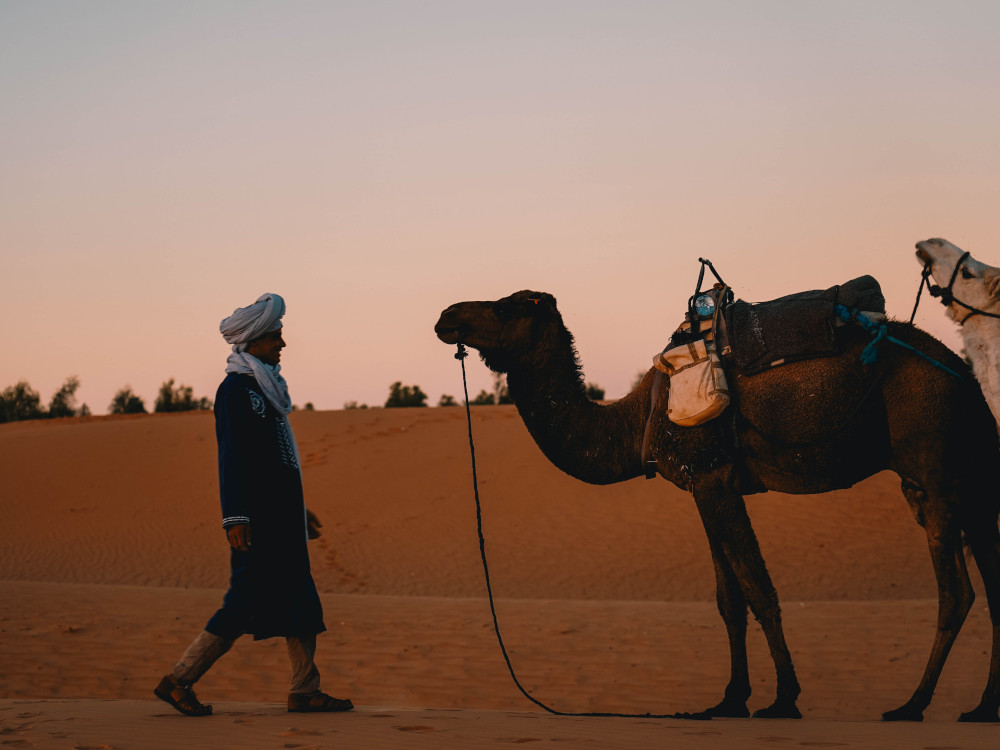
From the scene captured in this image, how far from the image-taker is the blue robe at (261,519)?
6.02 m

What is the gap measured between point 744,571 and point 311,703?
2771mm

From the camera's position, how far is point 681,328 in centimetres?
709

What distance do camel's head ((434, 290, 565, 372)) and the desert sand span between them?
2382 millimetres

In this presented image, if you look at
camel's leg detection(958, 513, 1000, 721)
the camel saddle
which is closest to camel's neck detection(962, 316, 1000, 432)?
the camel saddle

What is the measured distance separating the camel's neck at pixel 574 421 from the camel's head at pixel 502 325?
13 cm

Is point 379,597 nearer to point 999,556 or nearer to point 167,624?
point 167,624

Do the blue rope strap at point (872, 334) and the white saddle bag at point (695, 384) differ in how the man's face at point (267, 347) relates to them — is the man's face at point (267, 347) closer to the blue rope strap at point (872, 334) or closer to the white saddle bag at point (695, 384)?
the white saddle bag at point (695, 384)

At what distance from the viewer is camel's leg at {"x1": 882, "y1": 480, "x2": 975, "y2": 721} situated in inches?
251

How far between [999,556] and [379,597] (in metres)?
11.9

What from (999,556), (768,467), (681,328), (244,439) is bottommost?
(999,556)

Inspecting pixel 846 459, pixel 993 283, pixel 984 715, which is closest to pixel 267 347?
pixel 846 459

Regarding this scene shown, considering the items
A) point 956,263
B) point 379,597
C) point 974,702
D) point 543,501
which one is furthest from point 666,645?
point 543,501

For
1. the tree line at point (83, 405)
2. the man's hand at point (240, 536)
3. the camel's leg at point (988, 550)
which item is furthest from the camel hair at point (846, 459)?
the tree line at point (83, 405)

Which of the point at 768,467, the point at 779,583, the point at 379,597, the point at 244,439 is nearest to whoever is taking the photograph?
the point at 244,439
